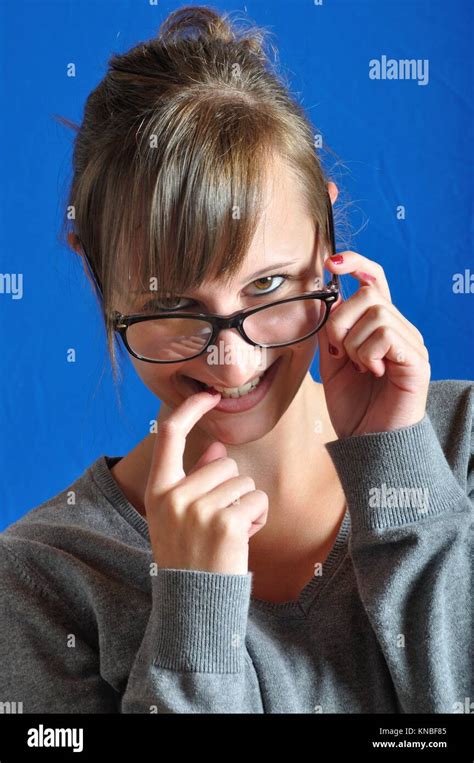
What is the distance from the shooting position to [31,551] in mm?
1384

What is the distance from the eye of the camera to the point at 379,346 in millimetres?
1239

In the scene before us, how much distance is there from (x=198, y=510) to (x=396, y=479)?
0.82 ft

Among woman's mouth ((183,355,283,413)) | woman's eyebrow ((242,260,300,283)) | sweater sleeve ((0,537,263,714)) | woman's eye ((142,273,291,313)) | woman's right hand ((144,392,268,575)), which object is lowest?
sweater sleeve ((0,537,263,714))

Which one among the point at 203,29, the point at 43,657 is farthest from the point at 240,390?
the point at 203,29

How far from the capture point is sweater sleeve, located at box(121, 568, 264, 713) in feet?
3.80

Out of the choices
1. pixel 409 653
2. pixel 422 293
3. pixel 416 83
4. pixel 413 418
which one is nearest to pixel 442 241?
pixel 422 293

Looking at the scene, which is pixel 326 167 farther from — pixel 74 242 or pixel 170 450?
pixel 170 450

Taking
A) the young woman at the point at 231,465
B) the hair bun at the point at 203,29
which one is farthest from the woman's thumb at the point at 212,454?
the hair bun at the point at 203,29

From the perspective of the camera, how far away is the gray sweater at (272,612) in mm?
1171

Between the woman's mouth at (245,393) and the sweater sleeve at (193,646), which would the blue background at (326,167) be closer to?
the woman's mouth at (245,393)

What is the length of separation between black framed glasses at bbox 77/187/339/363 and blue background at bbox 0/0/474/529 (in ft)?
1.24

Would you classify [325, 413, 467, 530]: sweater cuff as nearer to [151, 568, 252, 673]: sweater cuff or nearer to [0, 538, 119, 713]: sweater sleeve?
[151, 568, 252, 673]: sweater cuff

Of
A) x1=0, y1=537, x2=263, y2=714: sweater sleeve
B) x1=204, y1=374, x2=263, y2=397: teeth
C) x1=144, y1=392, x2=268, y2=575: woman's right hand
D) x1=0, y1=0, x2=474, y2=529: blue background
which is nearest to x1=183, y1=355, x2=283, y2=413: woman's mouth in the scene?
x1=204, y1=374, x2=263, y2=397: teeth

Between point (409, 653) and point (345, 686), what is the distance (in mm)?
111
